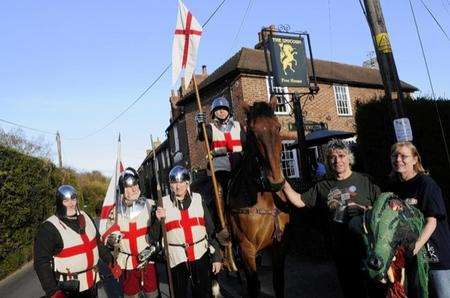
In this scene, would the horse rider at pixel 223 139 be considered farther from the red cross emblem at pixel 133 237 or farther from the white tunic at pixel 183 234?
the red cross emblem at pixel 133 237

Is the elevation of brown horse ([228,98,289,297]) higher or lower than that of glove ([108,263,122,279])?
higher

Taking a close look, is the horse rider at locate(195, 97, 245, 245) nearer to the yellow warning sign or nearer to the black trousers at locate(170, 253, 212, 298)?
the black trousers at locate(170, 253, 212, 298)

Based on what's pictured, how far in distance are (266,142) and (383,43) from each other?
363cm

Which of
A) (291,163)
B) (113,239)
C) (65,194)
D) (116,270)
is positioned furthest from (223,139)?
(291,163)

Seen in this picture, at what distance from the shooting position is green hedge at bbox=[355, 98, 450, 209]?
9.02m

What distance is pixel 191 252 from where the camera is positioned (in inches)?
216

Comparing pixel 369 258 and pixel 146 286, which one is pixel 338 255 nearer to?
pixel 369 258

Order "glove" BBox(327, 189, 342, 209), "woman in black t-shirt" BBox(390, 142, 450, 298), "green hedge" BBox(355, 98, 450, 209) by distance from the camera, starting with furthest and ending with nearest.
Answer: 1. "green hedge" BBox(355, 98, 450, 209)
2. "glove" BBox(327, 189, 342, 209)
3. "woman in black t-shirt" BBox(390, 142, 450, 298)

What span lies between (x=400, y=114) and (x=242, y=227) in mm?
3306

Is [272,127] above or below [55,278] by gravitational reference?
above

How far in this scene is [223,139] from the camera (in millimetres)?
6766

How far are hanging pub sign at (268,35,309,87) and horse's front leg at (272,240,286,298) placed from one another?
10434 millimetres

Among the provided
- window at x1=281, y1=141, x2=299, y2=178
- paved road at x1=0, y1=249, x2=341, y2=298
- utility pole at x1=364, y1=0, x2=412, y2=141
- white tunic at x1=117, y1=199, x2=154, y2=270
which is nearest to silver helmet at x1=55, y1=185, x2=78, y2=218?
white tunic at x1=117, y1=199, x2=154, y2=270

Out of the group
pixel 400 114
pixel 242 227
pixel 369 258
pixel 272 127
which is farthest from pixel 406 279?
pixel 400 114
